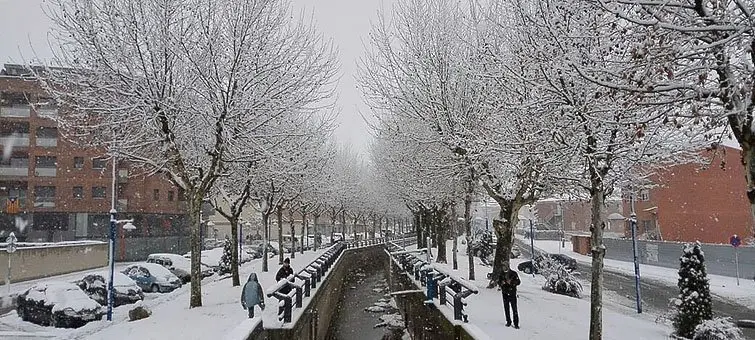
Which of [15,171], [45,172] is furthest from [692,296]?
[15,171]

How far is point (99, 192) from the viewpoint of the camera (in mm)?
54000

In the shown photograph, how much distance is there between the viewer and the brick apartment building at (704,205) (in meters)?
43.8

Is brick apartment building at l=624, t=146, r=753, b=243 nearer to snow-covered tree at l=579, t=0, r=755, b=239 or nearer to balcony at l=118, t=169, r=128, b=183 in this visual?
snow-covered tree at l=579, t=0, r=755, b=239

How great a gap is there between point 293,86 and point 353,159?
173ft

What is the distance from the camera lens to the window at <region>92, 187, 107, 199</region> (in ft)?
176

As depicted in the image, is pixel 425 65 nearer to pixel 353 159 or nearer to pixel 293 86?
pixel 293 86

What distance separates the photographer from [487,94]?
17234 mm

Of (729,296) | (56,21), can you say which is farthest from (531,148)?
(729,296)

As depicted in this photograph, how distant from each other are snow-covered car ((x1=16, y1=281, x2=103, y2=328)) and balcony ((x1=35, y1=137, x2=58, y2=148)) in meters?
35.1

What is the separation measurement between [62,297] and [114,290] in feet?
12.2

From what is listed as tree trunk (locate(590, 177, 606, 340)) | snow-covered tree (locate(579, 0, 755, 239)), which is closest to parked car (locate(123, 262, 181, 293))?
tree trunk (locate(590, 177, 606, 340))

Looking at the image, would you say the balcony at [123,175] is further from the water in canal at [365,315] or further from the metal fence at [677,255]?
the metal fence at [677,255]

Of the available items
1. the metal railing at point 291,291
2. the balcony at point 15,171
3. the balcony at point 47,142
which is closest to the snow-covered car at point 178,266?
the metal railing at point 291,291

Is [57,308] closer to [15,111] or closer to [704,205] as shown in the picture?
[15,111]
